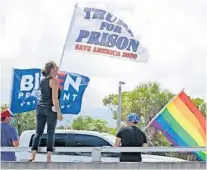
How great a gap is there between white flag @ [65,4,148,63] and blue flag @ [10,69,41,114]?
55.0 inches

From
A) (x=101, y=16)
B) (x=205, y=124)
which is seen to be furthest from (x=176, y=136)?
(x=101, y=16)

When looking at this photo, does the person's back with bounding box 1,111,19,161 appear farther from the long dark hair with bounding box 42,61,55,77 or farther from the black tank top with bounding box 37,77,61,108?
the long dark hair with bounding box 42,61,55,77

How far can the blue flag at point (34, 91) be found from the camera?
1314cm

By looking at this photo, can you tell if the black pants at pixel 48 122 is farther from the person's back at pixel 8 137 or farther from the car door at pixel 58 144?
the car door at pixel 58 144

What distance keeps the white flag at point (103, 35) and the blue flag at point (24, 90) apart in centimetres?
140

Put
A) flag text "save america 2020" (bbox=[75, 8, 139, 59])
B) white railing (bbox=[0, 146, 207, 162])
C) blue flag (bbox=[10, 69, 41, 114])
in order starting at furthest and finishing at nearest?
flag text "save america 2020" (bbox=[75, 8, 139, 59])
blue flag (bbox=[10, 69, 41, 114])
white railing (bbox=[0, 146, 207, 162])

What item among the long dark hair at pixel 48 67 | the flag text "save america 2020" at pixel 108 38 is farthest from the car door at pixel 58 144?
the long dark hair at pixel 48 67

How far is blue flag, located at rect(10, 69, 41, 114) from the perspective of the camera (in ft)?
43.0

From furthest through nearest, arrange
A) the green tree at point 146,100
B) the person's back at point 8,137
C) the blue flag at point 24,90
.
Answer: the green tree at point 146,100 < the blue flag at point 24,90 < the person's back at point 8,137

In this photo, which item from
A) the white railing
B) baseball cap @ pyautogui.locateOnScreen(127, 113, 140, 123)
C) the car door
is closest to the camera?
the white railing

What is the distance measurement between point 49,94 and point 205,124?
18.3 feet

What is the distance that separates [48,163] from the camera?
26.6 ft

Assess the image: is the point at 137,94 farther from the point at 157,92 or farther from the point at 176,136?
the point at 176,136

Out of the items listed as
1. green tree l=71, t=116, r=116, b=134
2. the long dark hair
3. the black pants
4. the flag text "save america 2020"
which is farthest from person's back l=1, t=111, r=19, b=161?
green tree l=71, t=116, r=116, b=134
